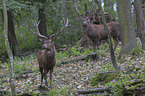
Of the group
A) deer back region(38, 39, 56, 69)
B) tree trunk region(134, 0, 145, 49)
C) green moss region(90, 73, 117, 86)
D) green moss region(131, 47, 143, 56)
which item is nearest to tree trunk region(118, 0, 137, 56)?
green moss region(131, 47, 143, 56)

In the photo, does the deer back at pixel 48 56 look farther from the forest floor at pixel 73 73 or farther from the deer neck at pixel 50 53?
the forest floor at pixel 73 73

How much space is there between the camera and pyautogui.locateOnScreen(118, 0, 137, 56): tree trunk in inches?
350

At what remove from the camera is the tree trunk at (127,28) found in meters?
8.89

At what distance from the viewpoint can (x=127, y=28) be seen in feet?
29.2

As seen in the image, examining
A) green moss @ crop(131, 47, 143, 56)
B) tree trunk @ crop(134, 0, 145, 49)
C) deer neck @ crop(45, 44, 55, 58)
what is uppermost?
tree trunk @ crop(134, 0, 145, 49)

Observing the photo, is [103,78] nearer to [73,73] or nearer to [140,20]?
[73,73]

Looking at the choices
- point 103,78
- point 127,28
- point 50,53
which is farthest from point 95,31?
point 103,78

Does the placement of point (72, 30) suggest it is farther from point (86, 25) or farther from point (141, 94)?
point (141, 94)

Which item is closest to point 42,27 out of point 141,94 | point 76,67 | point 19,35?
point 19,35

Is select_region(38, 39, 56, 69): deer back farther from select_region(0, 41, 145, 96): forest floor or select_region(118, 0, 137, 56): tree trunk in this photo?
select_region(118, 0, 137, 56): tree trunk

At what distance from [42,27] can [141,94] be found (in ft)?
42.6

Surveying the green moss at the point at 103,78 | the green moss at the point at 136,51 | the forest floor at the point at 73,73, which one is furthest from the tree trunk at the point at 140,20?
the green moss at the point at 103,78

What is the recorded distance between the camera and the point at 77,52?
42.1 feet

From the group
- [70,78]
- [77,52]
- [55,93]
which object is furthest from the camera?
[77,52]
